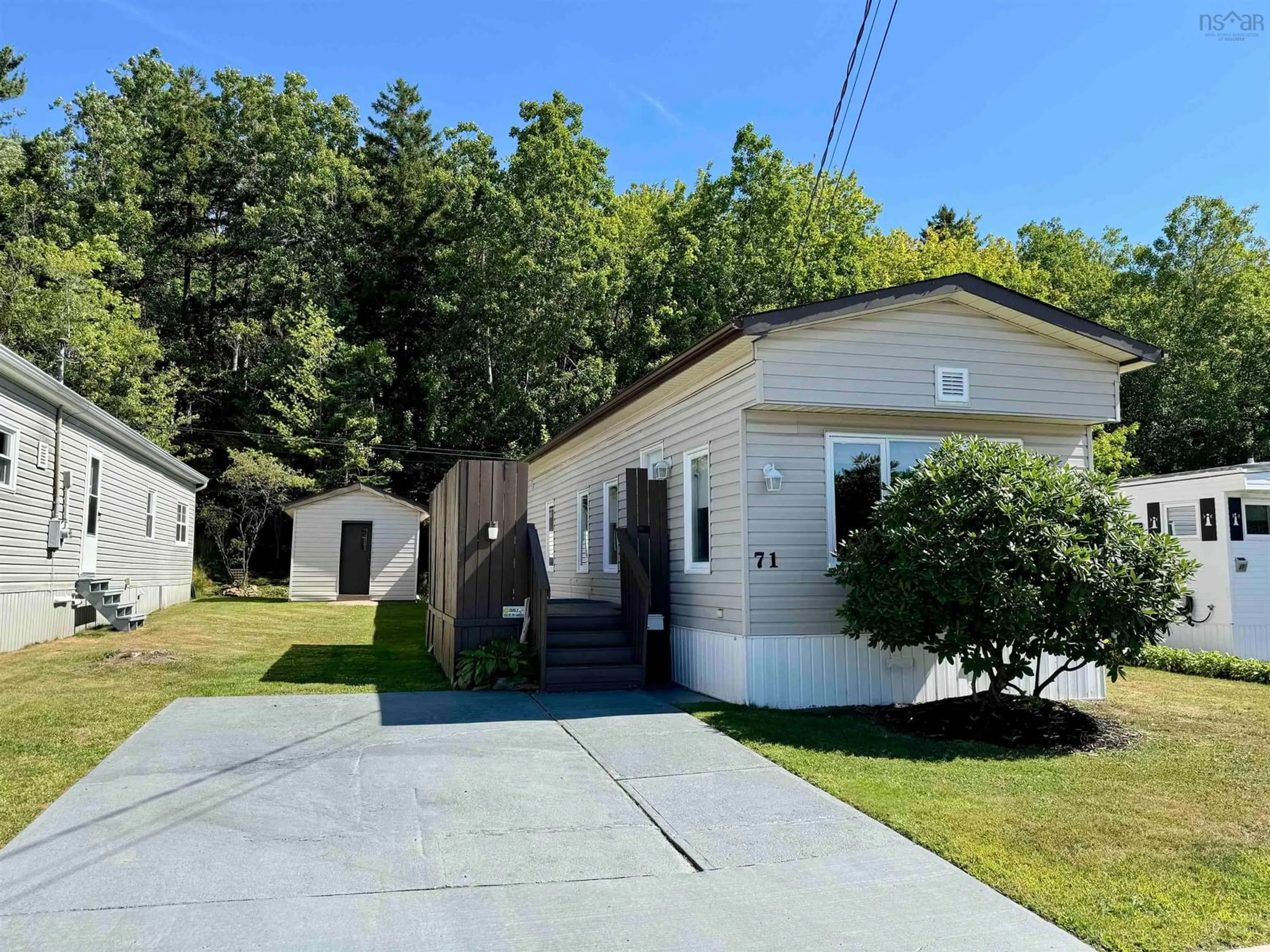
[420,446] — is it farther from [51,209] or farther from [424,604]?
[51,209]

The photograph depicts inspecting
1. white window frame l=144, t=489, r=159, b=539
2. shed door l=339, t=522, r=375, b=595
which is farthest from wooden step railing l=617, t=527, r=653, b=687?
shed door l=339, t=522, r=375, b=595

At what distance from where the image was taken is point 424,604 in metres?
23.2

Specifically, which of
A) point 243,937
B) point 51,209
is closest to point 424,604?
point 51,209

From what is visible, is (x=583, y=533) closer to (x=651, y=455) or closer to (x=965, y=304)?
(x=651, y=455)

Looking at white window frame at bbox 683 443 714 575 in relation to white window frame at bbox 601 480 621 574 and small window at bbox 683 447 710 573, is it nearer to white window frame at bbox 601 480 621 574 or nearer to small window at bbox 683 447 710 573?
small window at bbox 683 447 710 573

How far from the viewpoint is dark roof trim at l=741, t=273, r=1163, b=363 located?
25.9 ft

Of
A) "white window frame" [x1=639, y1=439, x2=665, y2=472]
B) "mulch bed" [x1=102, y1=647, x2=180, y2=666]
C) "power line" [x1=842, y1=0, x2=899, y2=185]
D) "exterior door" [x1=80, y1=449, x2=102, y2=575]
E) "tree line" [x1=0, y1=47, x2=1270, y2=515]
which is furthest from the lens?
"tree line" [x1=0, y1=47, x2=1270, y2=515]

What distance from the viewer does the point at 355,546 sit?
22969 mm

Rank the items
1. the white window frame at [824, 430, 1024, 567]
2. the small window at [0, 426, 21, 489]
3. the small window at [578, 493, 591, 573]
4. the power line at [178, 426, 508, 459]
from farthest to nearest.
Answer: the power line at [178, 426, 508, 459] → the small window at [578, 493, 591, 573] → the small window at [0, 426, 21, 489] → the white window frame at [824, 430, 1024, 567]

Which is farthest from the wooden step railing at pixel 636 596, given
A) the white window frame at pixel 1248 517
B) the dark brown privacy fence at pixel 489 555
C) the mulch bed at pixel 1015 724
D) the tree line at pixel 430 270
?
the tree line at pixel 430 270

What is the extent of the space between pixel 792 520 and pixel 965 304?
2.83 m

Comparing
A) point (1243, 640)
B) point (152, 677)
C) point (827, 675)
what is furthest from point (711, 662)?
point (1243, 640)

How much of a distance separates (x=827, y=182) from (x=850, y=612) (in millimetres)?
26425

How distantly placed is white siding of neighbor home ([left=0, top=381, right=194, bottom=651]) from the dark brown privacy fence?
5.86 meters
